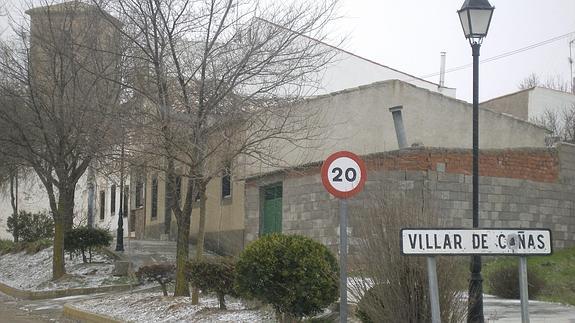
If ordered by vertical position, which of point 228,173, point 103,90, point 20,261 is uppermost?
point 103,90

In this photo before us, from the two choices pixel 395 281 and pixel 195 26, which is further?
pixel 195 26

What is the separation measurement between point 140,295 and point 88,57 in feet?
19.1

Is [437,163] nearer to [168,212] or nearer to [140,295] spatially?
[140,295]

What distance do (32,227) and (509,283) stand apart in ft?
83.9

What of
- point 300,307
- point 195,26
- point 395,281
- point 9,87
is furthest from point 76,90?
point 395,281

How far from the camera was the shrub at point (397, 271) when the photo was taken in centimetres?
818

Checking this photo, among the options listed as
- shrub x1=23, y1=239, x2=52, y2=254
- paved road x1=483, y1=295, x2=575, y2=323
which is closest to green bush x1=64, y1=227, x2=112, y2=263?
shrub x1=23, y1=239, x2=52, y2=254

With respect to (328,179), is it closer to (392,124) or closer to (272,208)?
(272,208)

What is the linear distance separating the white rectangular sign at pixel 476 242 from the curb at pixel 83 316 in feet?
26.8

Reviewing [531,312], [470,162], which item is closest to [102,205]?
[470,162]

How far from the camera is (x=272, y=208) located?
73.4 feet

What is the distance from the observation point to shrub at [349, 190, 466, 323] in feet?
26.8

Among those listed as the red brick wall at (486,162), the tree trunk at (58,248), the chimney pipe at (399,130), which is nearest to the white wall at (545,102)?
the red brick wall at (486,162)

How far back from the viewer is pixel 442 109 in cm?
2500
